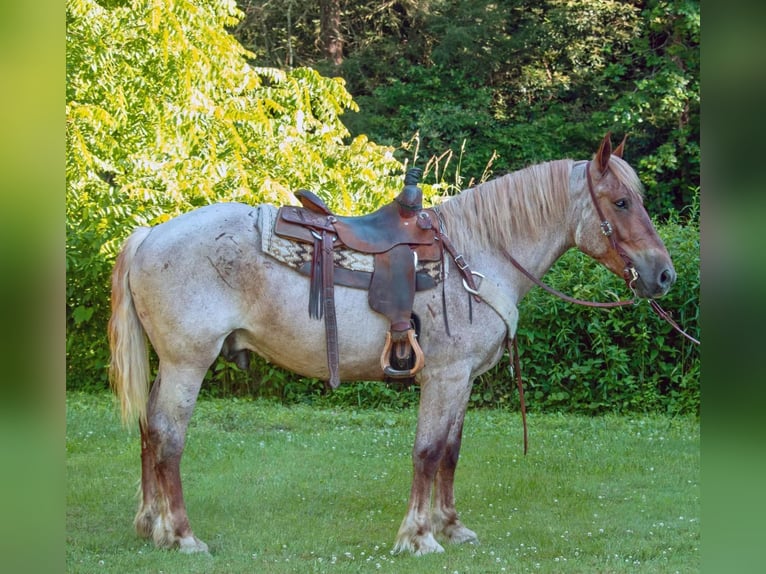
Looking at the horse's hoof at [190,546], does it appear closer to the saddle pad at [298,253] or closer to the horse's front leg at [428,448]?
the horse's front leg at [428,448]

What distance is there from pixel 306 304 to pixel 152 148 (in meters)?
5.30

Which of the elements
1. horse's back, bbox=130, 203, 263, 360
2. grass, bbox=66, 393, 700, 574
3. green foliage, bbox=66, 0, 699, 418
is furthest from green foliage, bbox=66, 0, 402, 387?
horse's back, bbox=130, 203, 263, 360

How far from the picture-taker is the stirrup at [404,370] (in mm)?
4117

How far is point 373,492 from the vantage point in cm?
560

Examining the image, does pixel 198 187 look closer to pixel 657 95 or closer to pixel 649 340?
pixel 649 340

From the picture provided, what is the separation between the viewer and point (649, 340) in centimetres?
800

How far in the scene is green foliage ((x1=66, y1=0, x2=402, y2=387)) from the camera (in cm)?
841

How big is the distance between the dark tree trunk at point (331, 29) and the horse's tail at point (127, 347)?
45.5 feet

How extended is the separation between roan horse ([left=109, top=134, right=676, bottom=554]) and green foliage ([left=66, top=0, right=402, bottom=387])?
4.20 metres

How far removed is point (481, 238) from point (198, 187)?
463 cm

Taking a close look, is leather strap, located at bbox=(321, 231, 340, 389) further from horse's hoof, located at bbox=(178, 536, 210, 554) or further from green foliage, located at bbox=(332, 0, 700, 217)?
green foliage, located at bbox=(332, 0, 700, 217)

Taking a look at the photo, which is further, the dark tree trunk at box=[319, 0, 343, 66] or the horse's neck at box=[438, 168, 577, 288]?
the dark tree trunk at box=[319, 0, 343, 66]

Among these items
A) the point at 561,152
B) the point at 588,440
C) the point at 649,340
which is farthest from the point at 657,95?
the point at 588,440
